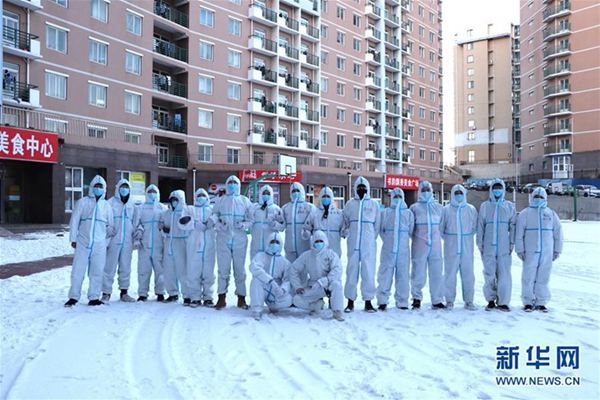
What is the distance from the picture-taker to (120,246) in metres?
8.27

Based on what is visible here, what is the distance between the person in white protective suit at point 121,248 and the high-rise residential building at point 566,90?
53.0 metres

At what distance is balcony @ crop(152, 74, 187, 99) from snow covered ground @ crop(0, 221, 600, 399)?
2580 cm

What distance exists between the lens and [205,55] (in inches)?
1367

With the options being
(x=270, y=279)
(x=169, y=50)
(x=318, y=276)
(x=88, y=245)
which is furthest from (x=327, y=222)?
(x=169, y=50)

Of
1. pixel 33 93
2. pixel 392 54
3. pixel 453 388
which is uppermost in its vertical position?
pixel 392 54

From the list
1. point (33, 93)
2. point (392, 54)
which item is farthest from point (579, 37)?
point (33, 93)

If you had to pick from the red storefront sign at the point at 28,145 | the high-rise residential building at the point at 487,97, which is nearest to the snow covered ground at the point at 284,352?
the red storefront sign at the point at 28,145

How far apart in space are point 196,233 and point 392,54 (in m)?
50.1

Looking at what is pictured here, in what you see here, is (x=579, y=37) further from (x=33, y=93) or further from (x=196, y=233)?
(x=196, y=233)

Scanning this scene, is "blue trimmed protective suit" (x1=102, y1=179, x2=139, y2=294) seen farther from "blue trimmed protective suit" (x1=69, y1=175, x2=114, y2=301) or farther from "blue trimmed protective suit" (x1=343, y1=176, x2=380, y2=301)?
"blue trimmed protective suit" (x1=343, y1=176, x2=380, y2=301)

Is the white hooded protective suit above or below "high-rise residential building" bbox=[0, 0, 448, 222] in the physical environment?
below

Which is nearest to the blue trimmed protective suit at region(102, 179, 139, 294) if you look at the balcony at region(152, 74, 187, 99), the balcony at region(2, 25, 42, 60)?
the balcony at region(2, 25, 42, 60)

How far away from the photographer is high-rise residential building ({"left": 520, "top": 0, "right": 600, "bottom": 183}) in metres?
50.8

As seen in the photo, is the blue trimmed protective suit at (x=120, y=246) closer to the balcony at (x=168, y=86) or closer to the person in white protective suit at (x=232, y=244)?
the person in white protective suit at (x=232, y=244)
